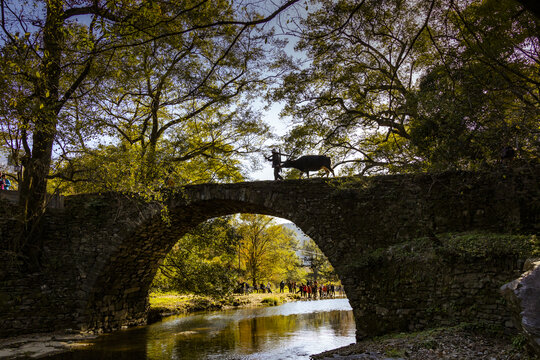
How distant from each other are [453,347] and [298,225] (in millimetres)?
4935

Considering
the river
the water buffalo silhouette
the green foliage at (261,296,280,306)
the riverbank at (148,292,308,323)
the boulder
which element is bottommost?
the green foliage at (261,296,280,306)

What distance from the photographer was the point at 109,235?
35.5ft

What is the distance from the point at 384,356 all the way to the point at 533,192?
4.88 m

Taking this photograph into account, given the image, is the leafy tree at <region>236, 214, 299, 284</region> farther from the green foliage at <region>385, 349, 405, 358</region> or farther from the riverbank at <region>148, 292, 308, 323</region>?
the green foliage at <region>385, 349, 405, 358</region>

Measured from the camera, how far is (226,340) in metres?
9.30

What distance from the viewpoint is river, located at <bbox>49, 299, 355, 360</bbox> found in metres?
Result: 7.75

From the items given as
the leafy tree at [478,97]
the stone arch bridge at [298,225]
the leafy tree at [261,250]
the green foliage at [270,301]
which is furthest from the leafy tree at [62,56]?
the leafy tree at [261,250]

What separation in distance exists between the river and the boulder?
404 cm

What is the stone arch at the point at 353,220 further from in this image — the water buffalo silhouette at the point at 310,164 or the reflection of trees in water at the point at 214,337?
the reflection of trees in water at the point at 214,337

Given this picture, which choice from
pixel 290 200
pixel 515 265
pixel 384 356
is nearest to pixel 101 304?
pixel 290 200

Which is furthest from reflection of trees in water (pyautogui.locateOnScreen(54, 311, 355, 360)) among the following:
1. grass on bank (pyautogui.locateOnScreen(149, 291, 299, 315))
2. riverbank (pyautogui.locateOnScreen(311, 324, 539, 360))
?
riverbank (pyautogui.locateOnScreen(311, 324, 539, 360))

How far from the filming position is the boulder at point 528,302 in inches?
149

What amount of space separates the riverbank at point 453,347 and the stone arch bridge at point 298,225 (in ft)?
1.23

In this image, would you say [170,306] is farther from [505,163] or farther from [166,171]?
[505,163]
